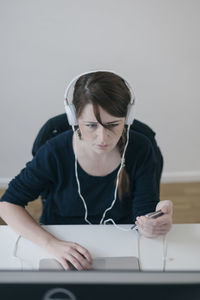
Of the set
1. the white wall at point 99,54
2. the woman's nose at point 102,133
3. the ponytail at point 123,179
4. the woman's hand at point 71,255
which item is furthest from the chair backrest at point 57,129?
the white wall at point 99,54

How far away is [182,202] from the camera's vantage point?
236 cm

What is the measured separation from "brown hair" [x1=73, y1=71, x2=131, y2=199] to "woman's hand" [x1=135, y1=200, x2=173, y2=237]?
0.31 metres

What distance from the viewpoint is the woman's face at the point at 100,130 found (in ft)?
3.43

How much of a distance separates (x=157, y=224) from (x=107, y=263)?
0.19 m

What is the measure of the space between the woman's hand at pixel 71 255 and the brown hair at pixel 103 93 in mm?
372

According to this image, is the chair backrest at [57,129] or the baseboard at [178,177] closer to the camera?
the chair backrest at [57,129]

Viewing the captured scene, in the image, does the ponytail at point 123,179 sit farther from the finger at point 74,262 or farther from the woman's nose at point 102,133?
the finger at point 74,262

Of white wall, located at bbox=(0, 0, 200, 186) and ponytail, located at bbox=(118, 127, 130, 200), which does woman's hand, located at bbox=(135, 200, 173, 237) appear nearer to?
ponytail, located at bbox=(118, 127, 130, 200)

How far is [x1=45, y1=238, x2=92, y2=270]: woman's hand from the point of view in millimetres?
945

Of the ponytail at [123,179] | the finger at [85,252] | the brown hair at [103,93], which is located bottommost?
the finger at [85,252]

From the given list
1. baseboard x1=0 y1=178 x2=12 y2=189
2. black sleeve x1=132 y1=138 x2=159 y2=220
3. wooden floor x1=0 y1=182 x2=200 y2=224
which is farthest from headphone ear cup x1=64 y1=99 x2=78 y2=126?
baseboard x1=0 y1=178 x2=12 y2=189

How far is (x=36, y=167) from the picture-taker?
3.83 feet
